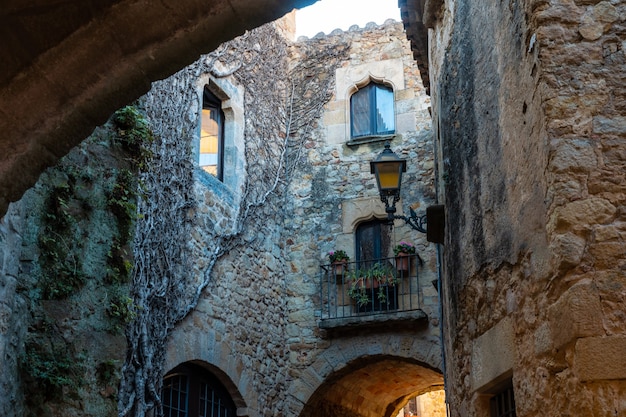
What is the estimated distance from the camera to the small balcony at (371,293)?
11812 mm

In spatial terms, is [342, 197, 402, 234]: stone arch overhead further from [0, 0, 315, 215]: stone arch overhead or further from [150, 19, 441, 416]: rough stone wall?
[0, 0, 315, 215]: stone arch overhead

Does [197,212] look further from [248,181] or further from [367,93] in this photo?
[367,93]

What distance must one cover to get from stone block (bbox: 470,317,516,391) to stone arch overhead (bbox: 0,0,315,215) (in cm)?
224

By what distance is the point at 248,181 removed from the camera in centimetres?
1170

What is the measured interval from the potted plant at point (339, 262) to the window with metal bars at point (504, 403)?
7.48 metres

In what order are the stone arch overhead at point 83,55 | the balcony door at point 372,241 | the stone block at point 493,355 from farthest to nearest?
the balcony door at point 372,241
the stone block at point 493,355
the stone arch overhead at point 83,55

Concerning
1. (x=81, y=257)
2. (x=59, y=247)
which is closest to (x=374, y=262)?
(x=81, y=257)

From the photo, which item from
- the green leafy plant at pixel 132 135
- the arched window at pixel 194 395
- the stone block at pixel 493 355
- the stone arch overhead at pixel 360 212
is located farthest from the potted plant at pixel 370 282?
the stone block at pixel 493 355

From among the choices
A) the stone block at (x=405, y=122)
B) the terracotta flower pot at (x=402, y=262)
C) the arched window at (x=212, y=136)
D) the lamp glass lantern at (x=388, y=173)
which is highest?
the stone block at (x=405, y=122)

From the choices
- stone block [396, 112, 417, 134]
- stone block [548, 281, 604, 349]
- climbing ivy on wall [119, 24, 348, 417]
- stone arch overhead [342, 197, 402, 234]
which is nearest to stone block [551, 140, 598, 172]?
stone block [548, 281, 604, 349]

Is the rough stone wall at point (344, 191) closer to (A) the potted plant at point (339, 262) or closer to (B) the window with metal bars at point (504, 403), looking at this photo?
(A) the potted plant at point (339, 262)

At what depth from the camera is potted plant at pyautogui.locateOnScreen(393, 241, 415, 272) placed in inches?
473

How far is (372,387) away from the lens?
1350cm

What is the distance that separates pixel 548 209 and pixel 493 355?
1195mm
